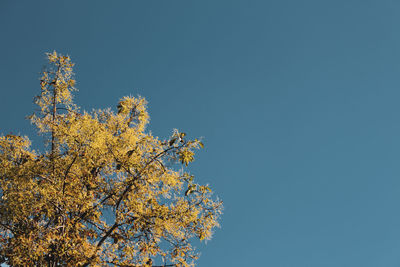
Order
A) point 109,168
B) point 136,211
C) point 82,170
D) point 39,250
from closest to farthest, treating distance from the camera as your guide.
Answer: point 39,250 < point 136,211 < point 82,170 < point 109,168

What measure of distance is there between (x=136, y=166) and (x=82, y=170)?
4.93 ft

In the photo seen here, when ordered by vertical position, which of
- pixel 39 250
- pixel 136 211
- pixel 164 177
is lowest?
pixel 39 250

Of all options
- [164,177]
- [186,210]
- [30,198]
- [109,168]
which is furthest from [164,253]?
[30,198]

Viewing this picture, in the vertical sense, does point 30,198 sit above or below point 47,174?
below

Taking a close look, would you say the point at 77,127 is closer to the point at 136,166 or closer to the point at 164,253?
the point at 136,166

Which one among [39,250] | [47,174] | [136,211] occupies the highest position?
[47,174]

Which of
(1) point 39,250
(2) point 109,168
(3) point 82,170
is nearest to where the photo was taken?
(1) point 39,250

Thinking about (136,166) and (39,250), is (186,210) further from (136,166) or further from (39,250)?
(39,250)

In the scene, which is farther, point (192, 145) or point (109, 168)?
point (109, 168)

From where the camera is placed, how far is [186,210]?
8844 millimetres

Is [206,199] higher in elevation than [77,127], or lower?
lower

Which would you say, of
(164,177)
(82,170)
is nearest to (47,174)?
(82,170)

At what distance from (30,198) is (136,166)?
252 cm

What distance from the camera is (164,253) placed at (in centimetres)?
898
